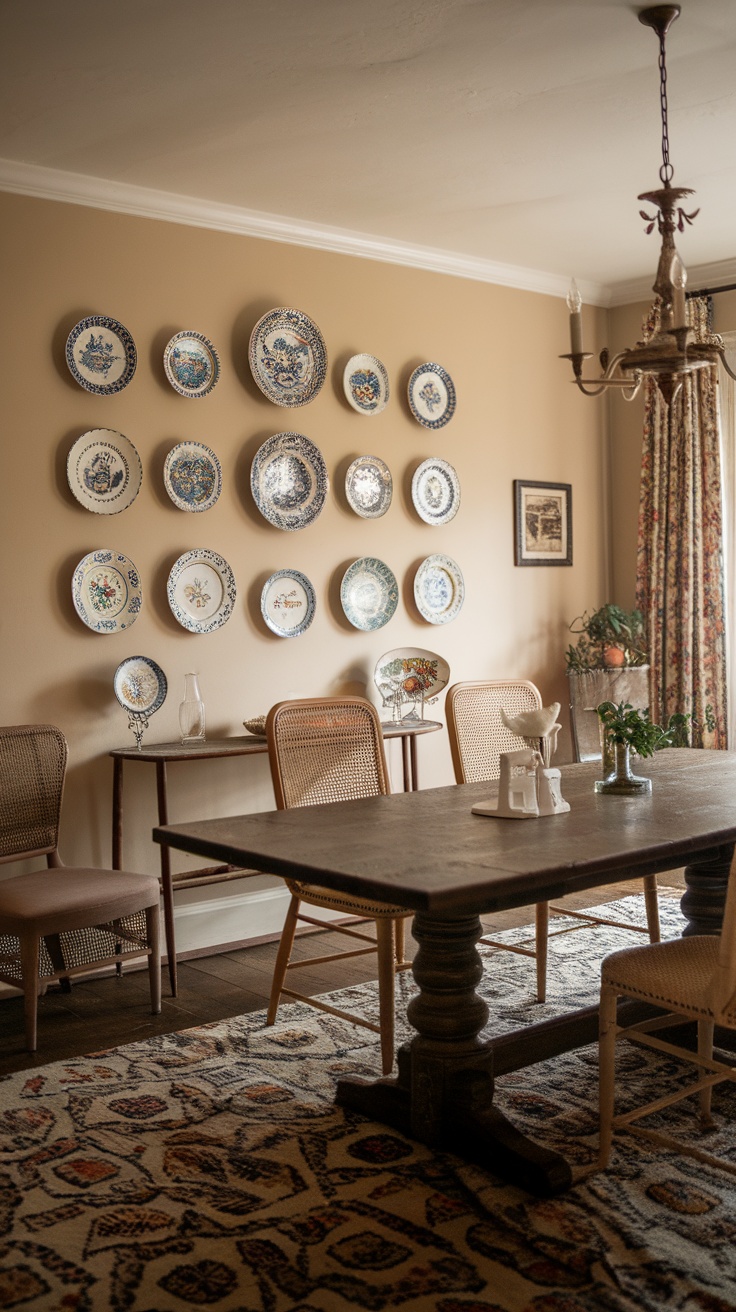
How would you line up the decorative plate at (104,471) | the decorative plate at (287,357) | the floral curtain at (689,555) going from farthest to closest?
the floral curtain at (689,555) → the decorative plate at (287,357) → the decorative plate at (104,471)

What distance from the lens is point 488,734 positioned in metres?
3.89

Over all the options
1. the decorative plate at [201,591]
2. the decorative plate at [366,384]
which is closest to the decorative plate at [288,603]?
the decorative plate at [201,591]

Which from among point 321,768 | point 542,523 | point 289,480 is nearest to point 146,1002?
point 321,768

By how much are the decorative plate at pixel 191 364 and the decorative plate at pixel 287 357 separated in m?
0.17

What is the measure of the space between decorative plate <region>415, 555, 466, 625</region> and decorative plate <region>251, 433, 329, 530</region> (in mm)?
625

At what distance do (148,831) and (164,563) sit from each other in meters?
0.96

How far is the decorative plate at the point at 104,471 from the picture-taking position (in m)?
4.09

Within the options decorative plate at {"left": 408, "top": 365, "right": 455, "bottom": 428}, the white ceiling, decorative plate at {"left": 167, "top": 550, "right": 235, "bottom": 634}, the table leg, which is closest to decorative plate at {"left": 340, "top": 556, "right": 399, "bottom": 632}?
decorative plate at {"left": 167, "top": 550, "right": 235, "bottom": 634}

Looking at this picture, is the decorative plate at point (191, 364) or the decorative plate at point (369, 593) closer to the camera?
the decorative plate at point (191, 364)

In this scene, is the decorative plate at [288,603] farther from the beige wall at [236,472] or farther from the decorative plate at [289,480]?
the decorative plate at [289,480]

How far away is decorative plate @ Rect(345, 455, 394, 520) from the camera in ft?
16.0

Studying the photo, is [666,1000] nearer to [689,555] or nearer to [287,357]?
[287,357]

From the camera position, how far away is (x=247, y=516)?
4.58 m

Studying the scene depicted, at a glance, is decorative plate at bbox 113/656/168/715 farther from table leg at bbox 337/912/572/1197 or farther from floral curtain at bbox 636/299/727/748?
floral curtain at bbox 636/299/727/748
